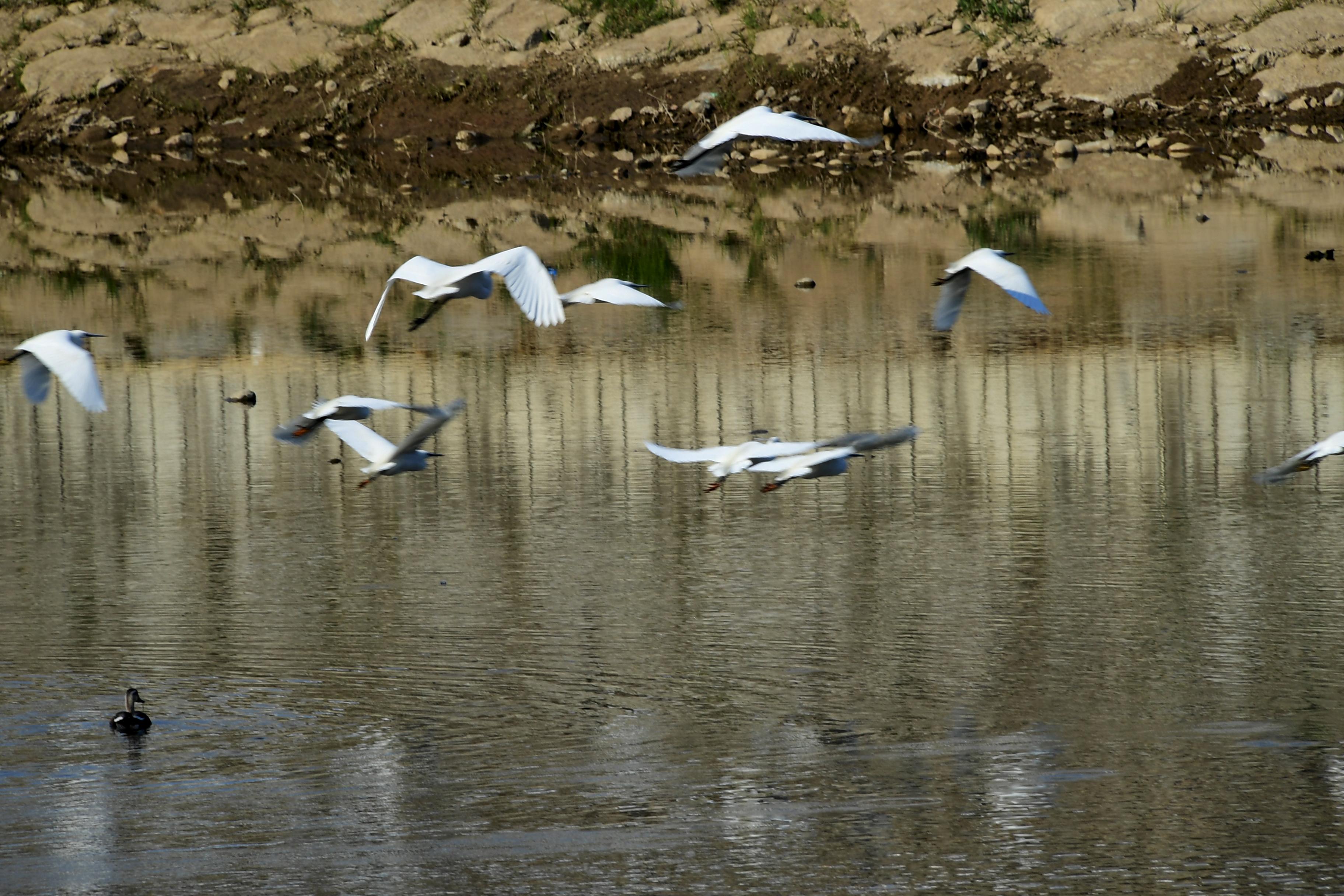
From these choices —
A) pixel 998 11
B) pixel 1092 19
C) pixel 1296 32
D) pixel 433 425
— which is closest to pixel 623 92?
pixel 998 11

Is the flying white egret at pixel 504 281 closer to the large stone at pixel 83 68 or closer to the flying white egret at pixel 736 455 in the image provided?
the flying white egret at pixel 736 455

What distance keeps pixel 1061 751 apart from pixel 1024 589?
2454 millimetres

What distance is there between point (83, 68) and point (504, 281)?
117 ft

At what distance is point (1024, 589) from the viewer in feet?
37.7

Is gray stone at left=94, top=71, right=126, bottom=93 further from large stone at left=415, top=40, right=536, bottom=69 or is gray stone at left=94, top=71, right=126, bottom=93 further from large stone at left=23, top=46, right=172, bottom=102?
large stone at left=415, top=40, right=536, bottom=69

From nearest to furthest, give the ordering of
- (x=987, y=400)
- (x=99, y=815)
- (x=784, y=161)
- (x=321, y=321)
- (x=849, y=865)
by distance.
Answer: (x=849, y=865) → (x=99, y=815) → (x=987, y=400) → (x=321, y=321) → (x=784, y=161)

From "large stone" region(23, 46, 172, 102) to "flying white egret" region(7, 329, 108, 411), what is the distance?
1348 inches

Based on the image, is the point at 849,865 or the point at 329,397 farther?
the point at 329,397

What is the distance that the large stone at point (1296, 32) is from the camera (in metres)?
37.5

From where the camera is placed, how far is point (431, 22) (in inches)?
1663

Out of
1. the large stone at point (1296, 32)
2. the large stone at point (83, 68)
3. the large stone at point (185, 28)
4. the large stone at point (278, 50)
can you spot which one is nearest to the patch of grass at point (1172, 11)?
the large stone at point (1296, 32)

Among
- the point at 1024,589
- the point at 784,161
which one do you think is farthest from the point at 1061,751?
the point at 784,161

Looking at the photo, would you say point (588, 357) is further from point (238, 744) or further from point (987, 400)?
point (238, 744)

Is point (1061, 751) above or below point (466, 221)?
below
